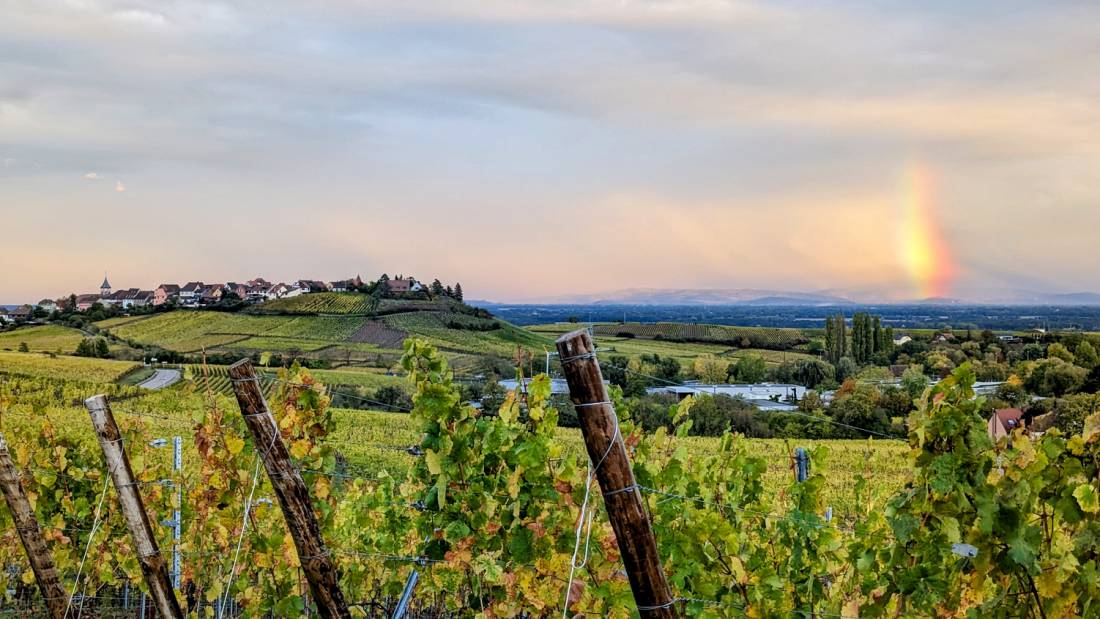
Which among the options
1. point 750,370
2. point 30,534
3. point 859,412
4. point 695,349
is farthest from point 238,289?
point 30,534

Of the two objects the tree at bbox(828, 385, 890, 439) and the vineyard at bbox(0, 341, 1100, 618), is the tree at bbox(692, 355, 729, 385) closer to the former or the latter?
the tree at bbox(828, 385, 890, 439)

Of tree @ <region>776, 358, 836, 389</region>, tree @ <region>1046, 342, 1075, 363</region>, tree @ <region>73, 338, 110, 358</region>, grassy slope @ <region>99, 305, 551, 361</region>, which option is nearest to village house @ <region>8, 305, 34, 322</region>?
grassy slope @ <region>99, 305, 551, 361</region>

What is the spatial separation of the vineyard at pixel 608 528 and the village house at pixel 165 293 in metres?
75.7

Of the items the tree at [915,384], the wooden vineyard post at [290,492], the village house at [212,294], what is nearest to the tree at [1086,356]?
the tree at [915,384]

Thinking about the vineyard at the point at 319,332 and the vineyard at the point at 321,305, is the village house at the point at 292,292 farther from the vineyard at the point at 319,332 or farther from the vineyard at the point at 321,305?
the vineyard at the point at 319,332

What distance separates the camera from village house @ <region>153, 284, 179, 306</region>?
7538cm

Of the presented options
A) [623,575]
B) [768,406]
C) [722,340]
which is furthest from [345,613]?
[722,340]

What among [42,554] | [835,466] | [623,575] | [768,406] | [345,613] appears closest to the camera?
[345,613]

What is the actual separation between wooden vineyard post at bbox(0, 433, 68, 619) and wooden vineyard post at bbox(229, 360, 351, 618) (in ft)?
7.01

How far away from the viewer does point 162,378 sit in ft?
143

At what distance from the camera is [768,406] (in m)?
30.3

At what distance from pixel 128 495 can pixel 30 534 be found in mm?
1319

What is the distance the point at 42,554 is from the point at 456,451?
268 cm

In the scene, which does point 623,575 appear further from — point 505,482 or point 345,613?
point 345,613
